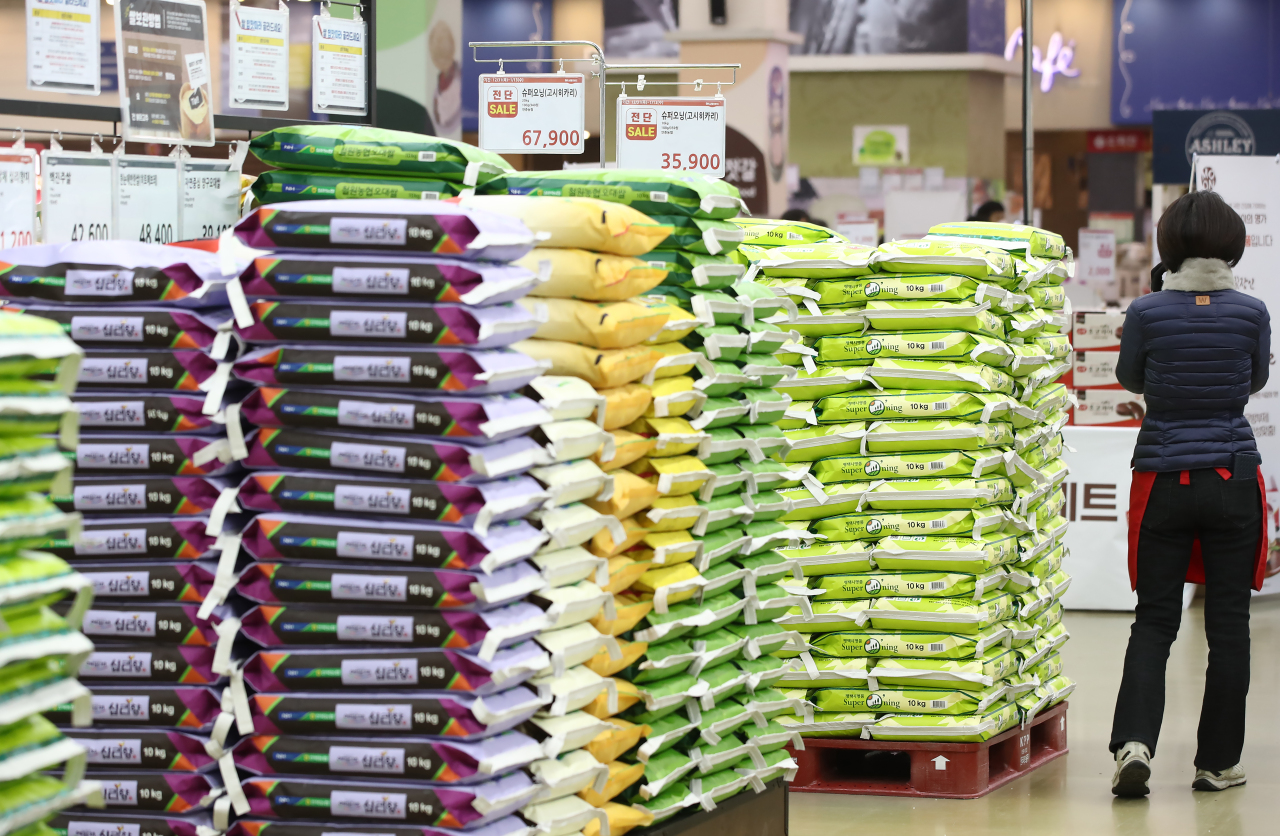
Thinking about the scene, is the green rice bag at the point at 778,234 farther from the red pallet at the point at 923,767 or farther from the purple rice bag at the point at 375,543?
the purple rice bag at the point at 375,543

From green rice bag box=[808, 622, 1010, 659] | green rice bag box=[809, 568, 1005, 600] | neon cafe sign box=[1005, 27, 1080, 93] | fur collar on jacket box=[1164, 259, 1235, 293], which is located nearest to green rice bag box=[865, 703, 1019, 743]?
green rice bag box=[808, 622, 1010, 659]

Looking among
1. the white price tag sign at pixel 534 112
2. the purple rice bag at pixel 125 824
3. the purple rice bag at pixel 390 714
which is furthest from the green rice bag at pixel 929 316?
the purple rice bag at pixel 125 824

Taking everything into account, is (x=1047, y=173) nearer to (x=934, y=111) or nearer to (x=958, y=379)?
(x=934, y=111)

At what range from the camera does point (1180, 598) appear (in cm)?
567

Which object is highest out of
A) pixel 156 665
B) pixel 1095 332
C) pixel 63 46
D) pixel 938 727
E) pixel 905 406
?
pixel 63 46

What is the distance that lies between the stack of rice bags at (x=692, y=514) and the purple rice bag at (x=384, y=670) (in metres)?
0.55

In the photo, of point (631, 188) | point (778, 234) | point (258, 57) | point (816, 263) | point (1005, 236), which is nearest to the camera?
point (631, 188)

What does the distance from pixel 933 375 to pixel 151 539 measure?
3.06 m

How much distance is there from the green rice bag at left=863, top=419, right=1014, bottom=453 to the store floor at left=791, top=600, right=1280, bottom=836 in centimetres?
120

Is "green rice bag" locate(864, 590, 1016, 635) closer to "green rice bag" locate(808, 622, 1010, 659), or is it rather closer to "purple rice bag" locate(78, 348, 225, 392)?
"green rice bag" locate(808, 622, 1010, 659)

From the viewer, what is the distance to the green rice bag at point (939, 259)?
567 cm

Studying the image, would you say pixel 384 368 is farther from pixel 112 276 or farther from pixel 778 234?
pixel 778 234

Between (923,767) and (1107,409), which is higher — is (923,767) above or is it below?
below

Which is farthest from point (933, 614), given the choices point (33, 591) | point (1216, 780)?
point (33, 591)
